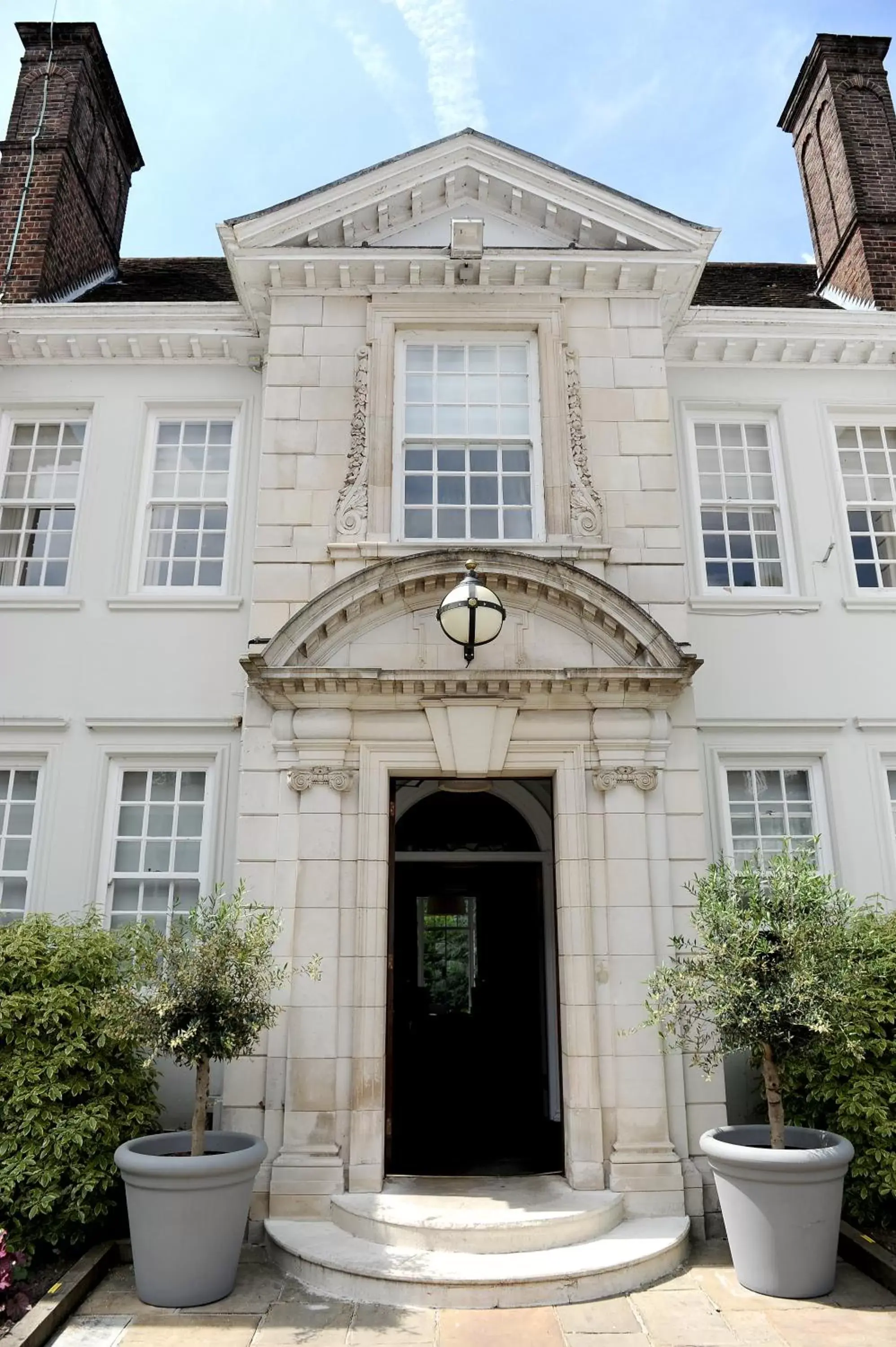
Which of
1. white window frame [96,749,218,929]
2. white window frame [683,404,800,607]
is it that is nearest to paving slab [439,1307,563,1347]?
white window frame [96,749,218,929]

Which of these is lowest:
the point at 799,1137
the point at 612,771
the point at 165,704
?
the point at 799,1137

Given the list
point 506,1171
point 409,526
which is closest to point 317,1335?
point 506,1171

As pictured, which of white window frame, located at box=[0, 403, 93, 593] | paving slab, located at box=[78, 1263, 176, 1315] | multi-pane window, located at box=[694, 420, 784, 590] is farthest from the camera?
multi-pane window, located at box=[694, 420, 784, 590]

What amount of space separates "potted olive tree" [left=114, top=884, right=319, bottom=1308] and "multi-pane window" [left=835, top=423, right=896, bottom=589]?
6702 millimetres

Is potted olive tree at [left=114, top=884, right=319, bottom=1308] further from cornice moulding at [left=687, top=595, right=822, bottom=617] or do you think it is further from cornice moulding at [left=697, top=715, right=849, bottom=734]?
cornice moulding at [left=687, top=595, right=822, bottom=617]

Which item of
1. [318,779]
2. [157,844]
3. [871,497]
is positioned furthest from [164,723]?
[871,497]

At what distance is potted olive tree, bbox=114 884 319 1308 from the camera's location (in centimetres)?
551

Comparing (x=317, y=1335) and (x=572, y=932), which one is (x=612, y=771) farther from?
(x=317, y=1335)

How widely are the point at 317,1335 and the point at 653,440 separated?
709 cm

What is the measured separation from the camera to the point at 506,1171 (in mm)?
7594

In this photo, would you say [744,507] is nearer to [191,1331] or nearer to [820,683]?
[820,683]

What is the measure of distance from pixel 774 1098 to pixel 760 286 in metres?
10.5

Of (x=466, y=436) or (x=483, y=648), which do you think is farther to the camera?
(x=466, y=436)

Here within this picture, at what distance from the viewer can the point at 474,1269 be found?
5.61 m
